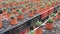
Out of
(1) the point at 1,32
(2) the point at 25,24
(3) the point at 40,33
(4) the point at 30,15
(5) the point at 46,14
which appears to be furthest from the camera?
(5) the point at 46,14

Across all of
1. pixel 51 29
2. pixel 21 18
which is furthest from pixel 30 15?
pixel 51 29

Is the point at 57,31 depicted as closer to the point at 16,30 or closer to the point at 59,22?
the point at 59,22

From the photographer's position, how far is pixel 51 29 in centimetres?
497

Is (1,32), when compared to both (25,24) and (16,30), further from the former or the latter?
(25,24)

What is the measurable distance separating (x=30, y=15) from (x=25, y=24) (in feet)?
3.63

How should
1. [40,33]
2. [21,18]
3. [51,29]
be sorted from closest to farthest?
[40,33] → [51,29] → [21,18]

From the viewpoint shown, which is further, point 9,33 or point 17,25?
point 17,25

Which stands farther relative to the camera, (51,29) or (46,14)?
(46,14)

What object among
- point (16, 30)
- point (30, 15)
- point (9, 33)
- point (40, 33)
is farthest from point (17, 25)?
point (40, 33)

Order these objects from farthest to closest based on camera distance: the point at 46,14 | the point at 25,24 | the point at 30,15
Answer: the point at 46,14 → the point at 30,15 → the point at 25,24

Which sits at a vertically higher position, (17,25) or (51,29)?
(51,29)

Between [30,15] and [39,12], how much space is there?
1.03 meters

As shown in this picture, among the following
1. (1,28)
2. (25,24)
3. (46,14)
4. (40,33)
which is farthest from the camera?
(46,14)

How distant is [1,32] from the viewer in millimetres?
5711
